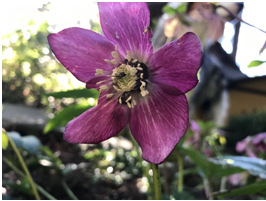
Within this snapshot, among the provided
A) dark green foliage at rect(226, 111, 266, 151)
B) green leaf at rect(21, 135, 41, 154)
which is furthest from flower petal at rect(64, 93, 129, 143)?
dark green foliage at rect(226, 111, 266, 151)

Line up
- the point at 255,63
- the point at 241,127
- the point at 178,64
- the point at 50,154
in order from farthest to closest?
the point at 241,127 < the point at 50,154 < the point at 255,63 < the point at 178,64

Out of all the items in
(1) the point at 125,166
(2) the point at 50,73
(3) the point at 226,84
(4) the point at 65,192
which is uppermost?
(2) the point at 50,73

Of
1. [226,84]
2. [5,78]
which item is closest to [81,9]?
[5,78]

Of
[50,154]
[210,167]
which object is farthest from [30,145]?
[210,167]

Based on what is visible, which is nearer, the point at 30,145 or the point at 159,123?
the point at 159,123

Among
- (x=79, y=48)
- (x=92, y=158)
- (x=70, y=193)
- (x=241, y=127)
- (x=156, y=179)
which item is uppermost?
(x=79, y=48)

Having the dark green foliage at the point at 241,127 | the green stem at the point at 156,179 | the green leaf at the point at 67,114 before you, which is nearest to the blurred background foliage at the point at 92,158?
the green leaf at the point at 67,114

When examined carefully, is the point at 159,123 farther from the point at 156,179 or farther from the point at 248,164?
the point at 248,164

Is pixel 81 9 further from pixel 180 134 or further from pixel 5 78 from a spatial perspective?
pixel 5 78
